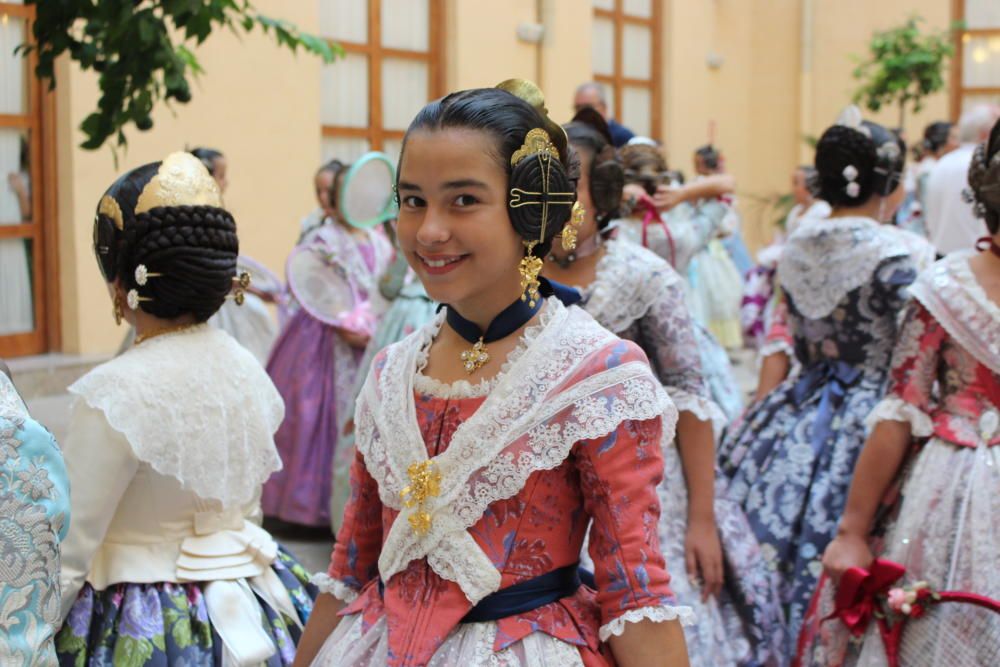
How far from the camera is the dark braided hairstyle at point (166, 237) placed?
266 cm

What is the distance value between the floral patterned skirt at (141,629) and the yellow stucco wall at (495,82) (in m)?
2.35

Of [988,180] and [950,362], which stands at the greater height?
→ [988,180]

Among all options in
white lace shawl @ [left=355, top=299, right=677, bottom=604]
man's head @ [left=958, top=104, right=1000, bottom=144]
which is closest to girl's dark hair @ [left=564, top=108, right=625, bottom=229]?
white lace shawl @ [left=355, top=299, right=677, bottom=604]

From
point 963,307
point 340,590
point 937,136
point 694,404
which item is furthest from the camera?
point 937,136

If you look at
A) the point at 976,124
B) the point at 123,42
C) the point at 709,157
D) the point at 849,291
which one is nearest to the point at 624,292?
the point at 849,291

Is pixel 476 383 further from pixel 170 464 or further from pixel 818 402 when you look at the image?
pixel 818 402

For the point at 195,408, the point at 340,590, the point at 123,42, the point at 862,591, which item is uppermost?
the point at 123,42

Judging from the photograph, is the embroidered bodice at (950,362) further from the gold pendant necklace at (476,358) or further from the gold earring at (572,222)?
the gold pendant necklace at (476,358)

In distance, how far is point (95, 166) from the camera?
844 cm

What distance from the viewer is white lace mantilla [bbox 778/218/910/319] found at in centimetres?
383

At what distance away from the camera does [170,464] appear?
8.48 feet

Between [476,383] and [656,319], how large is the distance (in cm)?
124

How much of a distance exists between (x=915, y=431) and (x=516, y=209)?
56.8 inches

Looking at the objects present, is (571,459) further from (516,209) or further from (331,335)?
(331,335)
